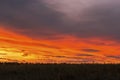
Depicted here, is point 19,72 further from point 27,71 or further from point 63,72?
point 63,72

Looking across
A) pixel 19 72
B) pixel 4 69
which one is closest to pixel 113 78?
pixel 19 72

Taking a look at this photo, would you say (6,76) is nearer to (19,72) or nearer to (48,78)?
(19,72)

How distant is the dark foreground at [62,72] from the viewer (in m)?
25.5

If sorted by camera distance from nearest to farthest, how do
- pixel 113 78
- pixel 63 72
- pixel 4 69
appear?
pixel 113 78, pixel 63 72, pixel 4 69

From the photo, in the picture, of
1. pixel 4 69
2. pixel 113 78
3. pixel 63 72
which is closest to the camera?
pixel 113 78

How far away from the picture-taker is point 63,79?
25.4 m

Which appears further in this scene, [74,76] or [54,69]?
[54,69]

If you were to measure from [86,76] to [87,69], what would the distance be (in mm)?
2253

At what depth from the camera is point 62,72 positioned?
27281 millimetres

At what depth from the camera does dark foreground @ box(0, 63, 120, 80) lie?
25534 mm

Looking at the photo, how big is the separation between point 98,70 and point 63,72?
2.63 meters

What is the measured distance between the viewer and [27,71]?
93.8 ft

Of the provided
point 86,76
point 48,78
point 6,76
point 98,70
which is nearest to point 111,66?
point 98,70

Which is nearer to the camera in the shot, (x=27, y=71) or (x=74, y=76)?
(x=74, y=76)
